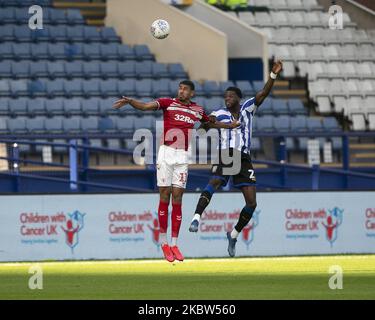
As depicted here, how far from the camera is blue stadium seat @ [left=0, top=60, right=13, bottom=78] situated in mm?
26661

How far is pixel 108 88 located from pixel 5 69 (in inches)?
91.5

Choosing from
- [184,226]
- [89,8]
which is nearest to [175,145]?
[184,226]

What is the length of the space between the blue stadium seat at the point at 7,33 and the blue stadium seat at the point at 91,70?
1.93 metres

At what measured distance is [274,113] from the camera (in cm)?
2734

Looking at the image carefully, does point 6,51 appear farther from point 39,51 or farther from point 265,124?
point 265,124

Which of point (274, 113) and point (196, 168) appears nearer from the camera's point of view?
point (196, 168)

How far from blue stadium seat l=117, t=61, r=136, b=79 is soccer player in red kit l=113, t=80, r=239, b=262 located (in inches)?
448

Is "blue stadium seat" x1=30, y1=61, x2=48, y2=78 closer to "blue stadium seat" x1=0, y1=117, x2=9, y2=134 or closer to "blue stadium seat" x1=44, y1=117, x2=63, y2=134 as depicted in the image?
"blue stadium seat" x1=44, y1=117, x2=63, y2=134

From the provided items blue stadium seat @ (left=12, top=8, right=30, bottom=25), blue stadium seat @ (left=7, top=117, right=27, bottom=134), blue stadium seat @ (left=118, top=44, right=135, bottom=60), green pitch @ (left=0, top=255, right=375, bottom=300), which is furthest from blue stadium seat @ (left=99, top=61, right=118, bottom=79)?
green pitch @ (left=0, top=255, right=375, bottom=300)

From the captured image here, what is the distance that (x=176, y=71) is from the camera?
91.9ft

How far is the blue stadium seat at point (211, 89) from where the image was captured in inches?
1067
